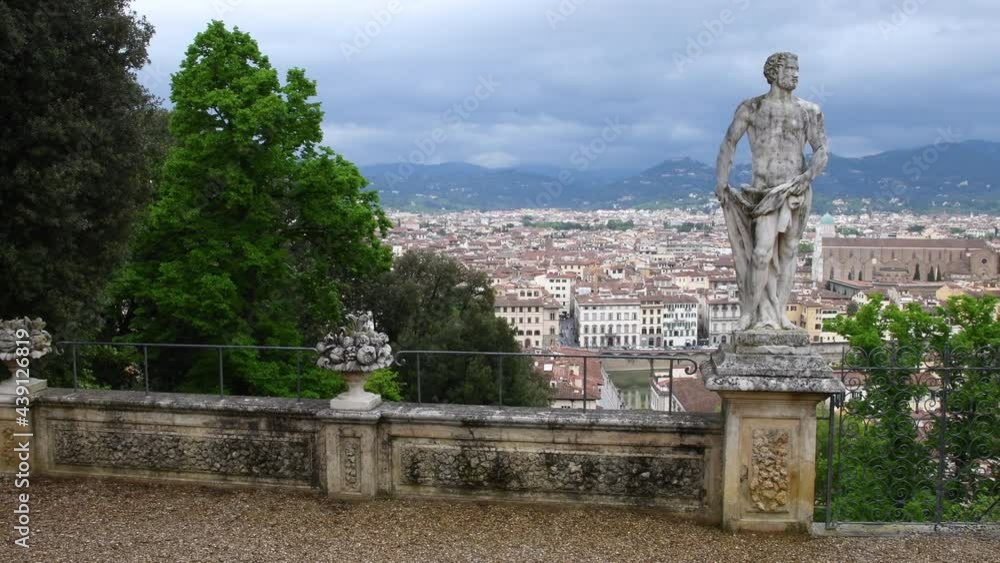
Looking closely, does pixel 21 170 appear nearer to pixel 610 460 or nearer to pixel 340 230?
pixel 610 460

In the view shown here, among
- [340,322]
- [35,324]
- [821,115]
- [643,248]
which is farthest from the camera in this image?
[643,248]

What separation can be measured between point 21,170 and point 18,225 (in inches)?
24.7

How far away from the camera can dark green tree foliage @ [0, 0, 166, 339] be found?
787 cm

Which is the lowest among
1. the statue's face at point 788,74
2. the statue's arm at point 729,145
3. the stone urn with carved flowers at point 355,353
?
the stone urn with carved flowers at point 355,353

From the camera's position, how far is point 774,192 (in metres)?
5.59

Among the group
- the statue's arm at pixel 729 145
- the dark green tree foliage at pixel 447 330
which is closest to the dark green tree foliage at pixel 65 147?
the statue's arm at pixel 729 145

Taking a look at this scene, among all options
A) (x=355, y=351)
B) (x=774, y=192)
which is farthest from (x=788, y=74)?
(x=355, y=351)

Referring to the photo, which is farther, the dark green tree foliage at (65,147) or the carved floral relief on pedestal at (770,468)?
the dark green tree foliage at (65,147)

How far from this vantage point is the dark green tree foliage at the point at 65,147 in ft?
25.8

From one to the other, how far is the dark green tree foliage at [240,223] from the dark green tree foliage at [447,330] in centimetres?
618

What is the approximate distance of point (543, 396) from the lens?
31297 mm

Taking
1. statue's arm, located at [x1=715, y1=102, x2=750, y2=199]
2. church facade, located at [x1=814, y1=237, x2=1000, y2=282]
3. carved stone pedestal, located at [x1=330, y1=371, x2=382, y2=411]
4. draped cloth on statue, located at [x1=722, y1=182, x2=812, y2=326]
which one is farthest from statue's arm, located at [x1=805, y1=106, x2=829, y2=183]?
church facade, located at [x1=814, y1=237, x2=1000, y2=282]

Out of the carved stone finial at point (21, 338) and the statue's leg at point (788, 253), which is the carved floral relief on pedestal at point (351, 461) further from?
the statue's leg at point (788, 253)

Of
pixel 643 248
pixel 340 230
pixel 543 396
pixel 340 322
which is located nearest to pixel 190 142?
pixel 340 230
